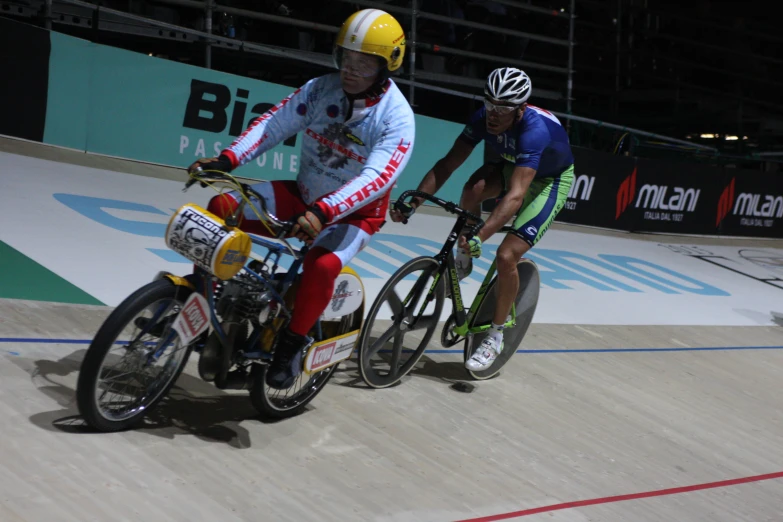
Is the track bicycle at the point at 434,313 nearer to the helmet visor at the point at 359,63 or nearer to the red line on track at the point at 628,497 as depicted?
the helmet visor at the point at 359,63

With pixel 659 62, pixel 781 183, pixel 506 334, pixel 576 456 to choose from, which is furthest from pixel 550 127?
pixel 659 62

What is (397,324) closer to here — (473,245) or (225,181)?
(473,245)

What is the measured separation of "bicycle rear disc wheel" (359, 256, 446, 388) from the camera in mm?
4125

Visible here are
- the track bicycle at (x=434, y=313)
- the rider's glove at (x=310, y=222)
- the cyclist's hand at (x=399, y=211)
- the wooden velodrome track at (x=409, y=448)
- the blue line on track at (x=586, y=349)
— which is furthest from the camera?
the track bicycle at (x=434, y=313)

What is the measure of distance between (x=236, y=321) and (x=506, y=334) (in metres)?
2.23

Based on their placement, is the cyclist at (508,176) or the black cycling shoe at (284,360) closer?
the black cycling shoe at (284,360)

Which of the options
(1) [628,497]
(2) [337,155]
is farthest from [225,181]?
(1) [628,497]

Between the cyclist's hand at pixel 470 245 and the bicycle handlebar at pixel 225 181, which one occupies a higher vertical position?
the bicycle handlebar at pixel 225 181

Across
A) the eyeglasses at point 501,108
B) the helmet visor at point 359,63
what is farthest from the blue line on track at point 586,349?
the helmet visor at point 359,63

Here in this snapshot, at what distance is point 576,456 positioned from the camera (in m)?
3.98

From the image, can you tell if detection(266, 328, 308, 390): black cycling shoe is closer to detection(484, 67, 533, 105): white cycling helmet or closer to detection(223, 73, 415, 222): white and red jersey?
detection(223, 73, 415, 222): white and red jersey

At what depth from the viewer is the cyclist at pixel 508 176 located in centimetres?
426

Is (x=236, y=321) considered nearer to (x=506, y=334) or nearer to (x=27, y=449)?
(x=27, y=449)

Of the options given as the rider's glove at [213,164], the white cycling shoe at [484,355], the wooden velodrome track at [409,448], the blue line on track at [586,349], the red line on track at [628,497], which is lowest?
the red line on track at [628,497]
